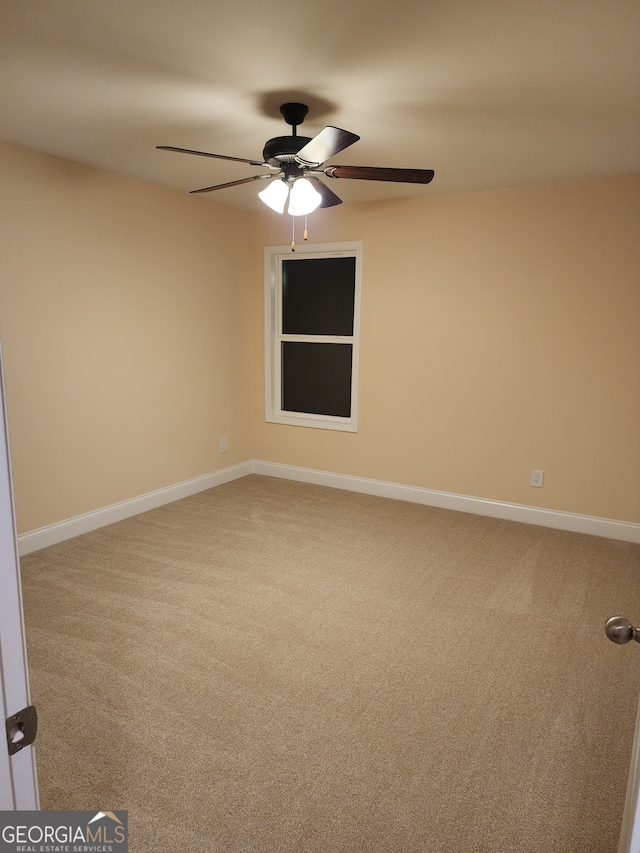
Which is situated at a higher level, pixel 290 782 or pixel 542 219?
pixel 542 219

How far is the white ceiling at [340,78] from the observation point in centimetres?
180

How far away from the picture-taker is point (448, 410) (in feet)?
14.6

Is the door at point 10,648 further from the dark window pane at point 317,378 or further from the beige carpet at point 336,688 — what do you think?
the dark window pane at point 317,378

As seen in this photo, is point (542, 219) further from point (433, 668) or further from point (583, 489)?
point (433, 668)

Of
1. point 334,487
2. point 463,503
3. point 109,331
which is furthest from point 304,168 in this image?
point 334,487

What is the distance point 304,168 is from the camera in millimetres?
2674

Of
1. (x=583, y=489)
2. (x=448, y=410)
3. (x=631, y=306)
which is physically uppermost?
(x=631, y=306)

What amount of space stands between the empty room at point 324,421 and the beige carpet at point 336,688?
0.05 ft

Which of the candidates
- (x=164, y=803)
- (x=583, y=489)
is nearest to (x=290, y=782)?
(x=164, y=803)

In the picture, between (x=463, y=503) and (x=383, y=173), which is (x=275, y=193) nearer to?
(x=383, y=173)

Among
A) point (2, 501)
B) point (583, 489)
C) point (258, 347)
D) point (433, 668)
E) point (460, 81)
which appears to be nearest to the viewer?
point (2, 501)

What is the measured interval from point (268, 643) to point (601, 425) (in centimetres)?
271

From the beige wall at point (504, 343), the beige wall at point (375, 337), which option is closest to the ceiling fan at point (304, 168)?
the beige wall at point (504, 343)

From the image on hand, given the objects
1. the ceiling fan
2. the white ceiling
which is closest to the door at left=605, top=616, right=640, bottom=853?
the white ceiling
